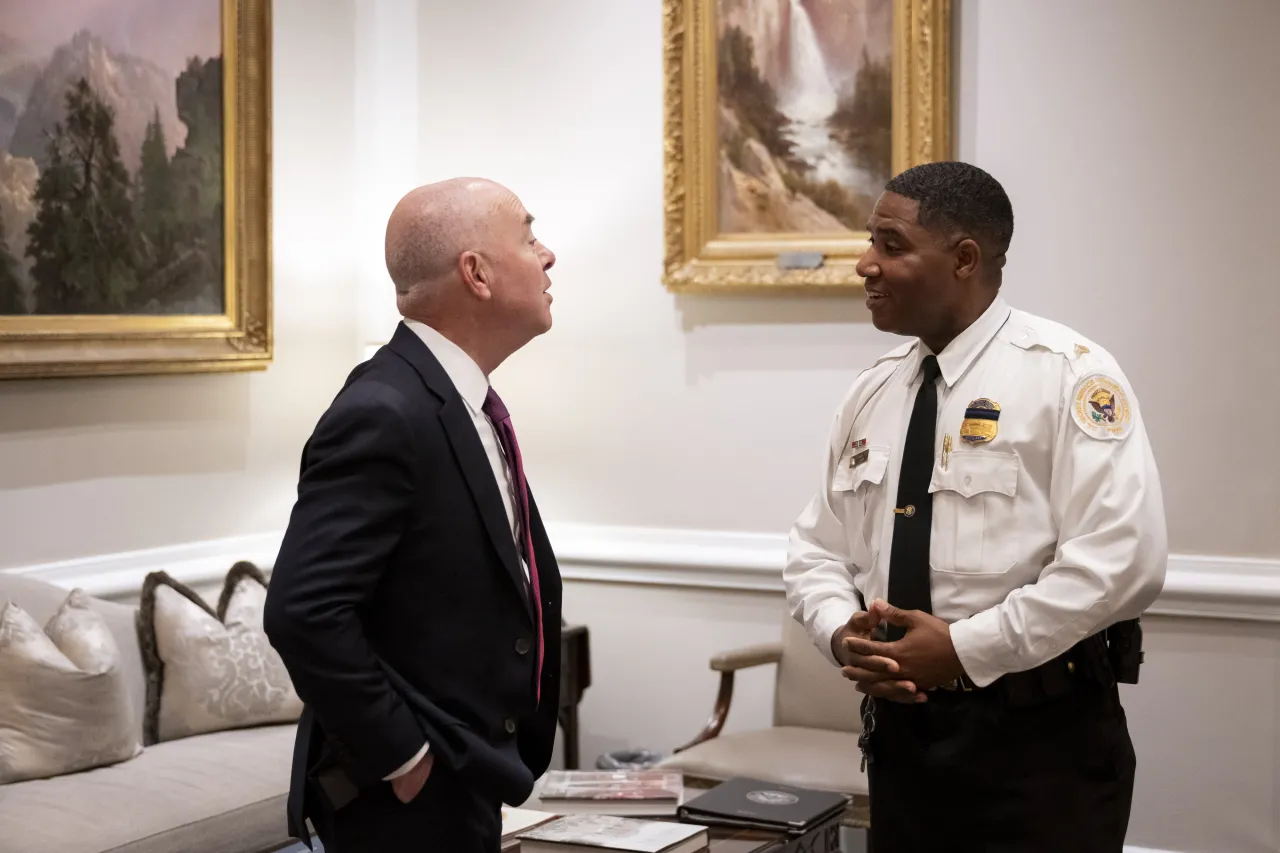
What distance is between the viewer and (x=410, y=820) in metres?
2.02

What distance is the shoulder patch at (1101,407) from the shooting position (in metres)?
2.26

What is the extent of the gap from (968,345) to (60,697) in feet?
8.17

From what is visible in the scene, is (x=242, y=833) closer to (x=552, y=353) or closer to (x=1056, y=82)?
(x=552, y=353)

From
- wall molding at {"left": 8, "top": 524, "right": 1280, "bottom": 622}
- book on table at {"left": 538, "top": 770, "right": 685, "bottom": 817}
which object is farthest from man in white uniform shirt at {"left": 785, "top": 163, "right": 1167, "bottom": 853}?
wall molding at {"left": 8, "top": 524, "right": 1280, "bottom": 622}

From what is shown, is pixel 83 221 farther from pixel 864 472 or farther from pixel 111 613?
pixel 864 472

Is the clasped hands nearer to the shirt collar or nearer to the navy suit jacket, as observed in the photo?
the navy suit jacket

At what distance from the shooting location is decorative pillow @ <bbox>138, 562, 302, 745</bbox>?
4039mm

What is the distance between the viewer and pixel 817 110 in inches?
185

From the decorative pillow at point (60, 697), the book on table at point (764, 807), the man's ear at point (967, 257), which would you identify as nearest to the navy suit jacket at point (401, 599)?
the man's ear at point (967, 257)

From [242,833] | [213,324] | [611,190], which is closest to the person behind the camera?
[242,833]

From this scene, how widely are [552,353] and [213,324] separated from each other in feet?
4.03

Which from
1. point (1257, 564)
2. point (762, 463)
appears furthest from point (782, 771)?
point (1257, 564)

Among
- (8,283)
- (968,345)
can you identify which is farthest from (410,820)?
(8,283)

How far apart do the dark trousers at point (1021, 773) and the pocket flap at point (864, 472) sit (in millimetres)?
414
